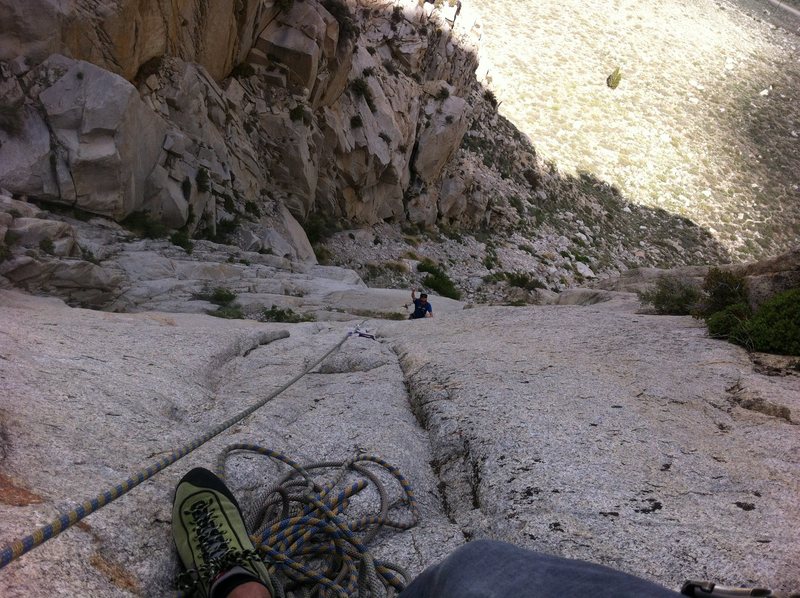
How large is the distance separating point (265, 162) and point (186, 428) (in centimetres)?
1905

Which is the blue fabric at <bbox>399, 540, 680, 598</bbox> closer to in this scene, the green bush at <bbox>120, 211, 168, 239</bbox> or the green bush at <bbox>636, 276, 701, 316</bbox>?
the green bush at <bbox>636, 276, 701, 316</bbox>

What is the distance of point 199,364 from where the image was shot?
5.26 metres

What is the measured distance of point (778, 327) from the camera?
19.5ft

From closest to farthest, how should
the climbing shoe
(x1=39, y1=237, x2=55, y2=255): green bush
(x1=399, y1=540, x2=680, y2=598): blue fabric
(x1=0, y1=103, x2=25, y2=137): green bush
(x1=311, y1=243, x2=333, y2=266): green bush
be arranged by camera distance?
(x1=399, y1=540, x2=680, y2=598): blue fabric
the climbing shoe
(x1=39, y1=237, x2=55, y2=255): green bush
(x1=0, y1=103, x2=25, y2=137): green bush
(x1=311, y1=243, x2=333, y2=266): green bush

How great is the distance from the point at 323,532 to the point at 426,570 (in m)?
1.04

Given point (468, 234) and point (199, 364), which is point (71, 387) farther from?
point (468, 234)

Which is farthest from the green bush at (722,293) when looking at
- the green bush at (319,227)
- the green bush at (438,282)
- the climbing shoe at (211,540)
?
the green bush at (319,227)

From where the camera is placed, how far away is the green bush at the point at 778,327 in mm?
5797

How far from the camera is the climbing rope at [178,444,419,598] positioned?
2.45 meters

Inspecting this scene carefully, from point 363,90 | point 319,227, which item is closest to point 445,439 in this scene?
point 319,227

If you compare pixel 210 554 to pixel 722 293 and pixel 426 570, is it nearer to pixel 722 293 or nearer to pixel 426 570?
pixel 426 570

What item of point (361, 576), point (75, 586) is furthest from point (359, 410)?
point (75, 586)

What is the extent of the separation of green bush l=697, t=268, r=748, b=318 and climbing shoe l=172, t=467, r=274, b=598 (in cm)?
736

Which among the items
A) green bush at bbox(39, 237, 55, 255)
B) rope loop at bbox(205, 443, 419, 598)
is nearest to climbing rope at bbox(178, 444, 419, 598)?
rope loop at bbox(205, 443, 419, 598)
